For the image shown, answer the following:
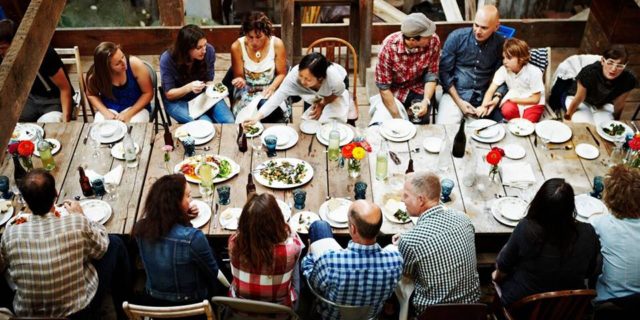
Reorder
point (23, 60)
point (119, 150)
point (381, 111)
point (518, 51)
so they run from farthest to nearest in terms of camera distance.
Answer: point (381, 111) < point (518, 51) < point (119, 150) < point (23, 60)

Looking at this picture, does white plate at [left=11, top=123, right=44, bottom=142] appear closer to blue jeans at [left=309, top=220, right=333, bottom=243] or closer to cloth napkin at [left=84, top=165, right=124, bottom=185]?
cloth napkin at [left=84, top=165, right=124, bottom=185]

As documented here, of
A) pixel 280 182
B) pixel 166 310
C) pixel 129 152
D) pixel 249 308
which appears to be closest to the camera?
pixel 166 310

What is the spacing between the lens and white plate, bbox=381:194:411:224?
10.9ft

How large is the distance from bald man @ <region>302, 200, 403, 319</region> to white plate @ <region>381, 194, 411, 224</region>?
48cm

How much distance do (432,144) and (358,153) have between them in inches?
24.4

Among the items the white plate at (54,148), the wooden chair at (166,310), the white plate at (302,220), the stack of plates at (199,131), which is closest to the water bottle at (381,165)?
the white plate at (302,220)

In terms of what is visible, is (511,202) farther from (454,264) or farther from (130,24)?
(130,24)

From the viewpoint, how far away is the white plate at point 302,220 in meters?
3.27

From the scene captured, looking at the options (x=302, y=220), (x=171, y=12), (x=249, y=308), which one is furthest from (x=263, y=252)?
(x=171, y=12)

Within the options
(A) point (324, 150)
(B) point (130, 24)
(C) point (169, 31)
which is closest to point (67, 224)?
(A) point (324, 150)

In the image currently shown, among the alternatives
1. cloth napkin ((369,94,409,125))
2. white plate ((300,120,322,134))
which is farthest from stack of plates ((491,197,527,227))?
cloth napkin ((369,94,409,125))

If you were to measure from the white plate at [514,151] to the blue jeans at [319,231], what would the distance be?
4.46 ft

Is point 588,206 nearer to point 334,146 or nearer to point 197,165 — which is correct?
point 334,146

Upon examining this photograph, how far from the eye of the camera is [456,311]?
2586 millimetres
